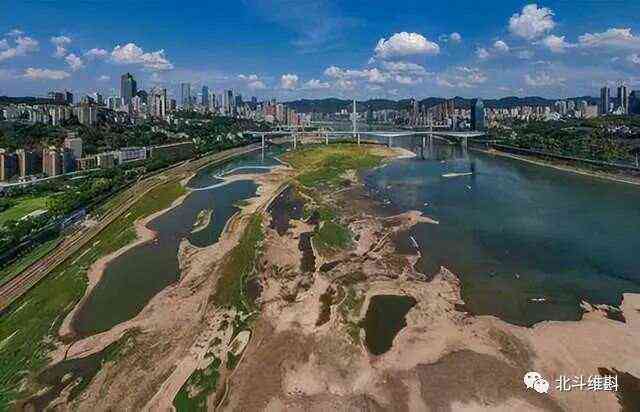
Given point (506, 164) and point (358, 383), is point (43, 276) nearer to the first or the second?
point (358, 383)

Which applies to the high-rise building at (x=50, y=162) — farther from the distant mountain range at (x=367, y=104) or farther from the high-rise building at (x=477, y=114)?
the distant mountain range at (x=367, y=104)

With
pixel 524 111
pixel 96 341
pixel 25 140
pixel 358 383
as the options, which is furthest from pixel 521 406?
pixel 524 111

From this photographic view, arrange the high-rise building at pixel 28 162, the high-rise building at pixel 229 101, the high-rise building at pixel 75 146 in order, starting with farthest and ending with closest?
the high-rise building at pixel 229 101
the high-rise building at pixel 75 146
the high-rise building at pixel 28 162

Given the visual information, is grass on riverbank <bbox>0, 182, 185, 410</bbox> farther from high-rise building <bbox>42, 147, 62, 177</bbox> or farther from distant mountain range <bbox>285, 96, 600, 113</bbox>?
distant mountain range <bbox>285, 96, 600, 113</bbox>

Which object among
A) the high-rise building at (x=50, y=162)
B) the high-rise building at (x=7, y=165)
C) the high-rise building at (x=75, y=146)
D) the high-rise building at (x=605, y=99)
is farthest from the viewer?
the high-rise building at (x=605, y=99)

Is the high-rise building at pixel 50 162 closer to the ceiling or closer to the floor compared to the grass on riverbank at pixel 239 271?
closer to the ceiling

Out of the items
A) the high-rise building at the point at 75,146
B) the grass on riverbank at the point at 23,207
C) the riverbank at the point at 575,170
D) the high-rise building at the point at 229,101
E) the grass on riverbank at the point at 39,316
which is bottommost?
the grass on riverbank at the point at 39,316

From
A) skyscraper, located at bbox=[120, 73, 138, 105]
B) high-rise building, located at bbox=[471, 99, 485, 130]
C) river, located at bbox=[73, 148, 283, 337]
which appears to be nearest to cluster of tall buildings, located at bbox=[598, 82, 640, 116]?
high-rise building, located at bbox=[471, 99, 485, 130]

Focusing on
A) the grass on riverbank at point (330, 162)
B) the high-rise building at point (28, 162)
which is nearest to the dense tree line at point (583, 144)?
the grass on riverbank at point (330, 162)
